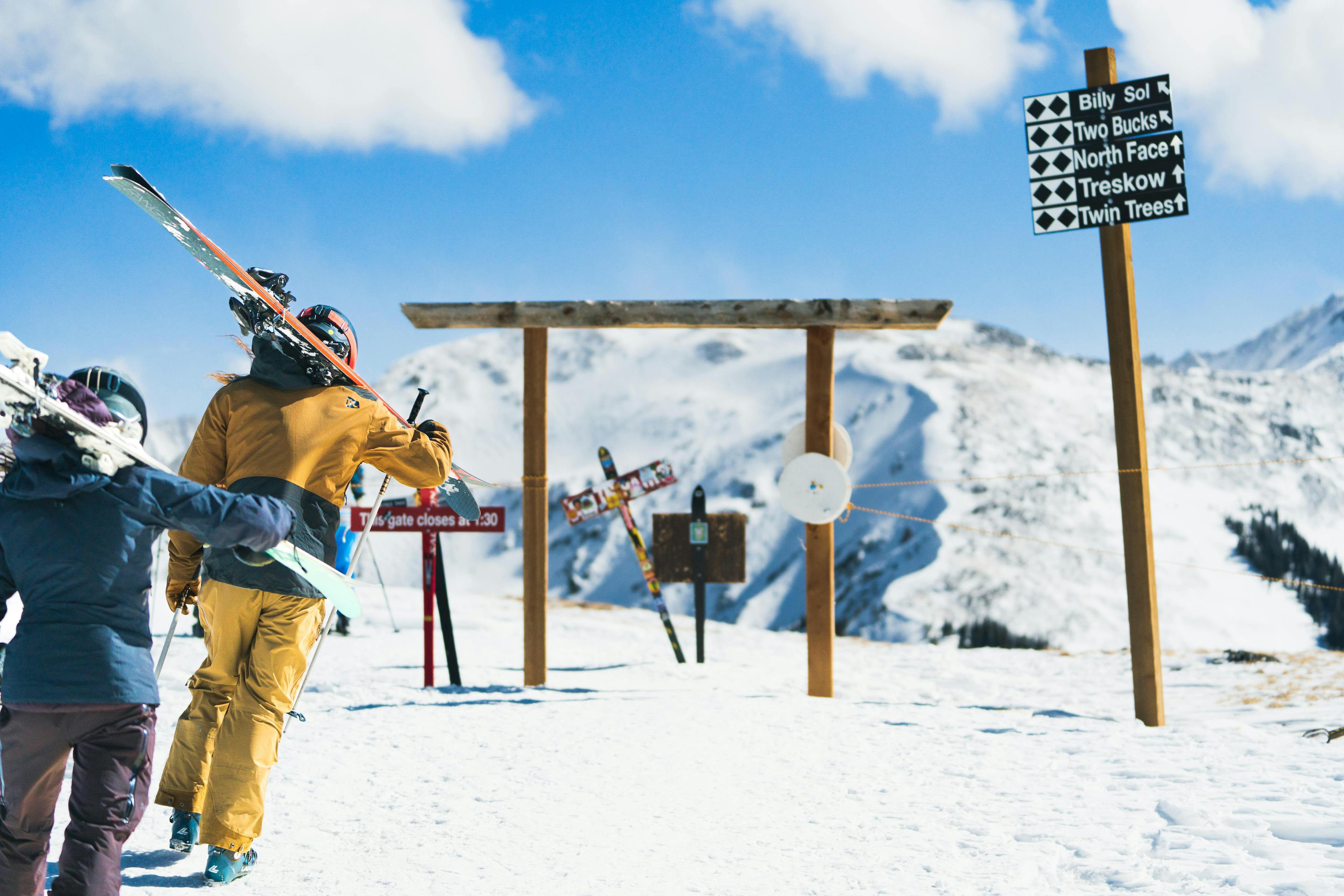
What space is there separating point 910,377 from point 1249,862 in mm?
32689

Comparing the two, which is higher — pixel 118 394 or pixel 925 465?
pixel 925 465

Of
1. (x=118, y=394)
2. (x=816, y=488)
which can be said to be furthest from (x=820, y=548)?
(x=118, y=394)

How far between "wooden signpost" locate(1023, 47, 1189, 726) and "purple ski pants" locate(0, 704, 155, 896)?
534cm

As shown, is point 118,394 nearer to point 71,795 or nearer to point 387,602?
point 71,795

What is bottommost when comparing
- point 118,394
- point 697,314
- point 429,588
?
point 429,588

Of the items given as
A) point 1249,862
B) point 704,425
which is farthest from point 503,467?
point 1249,862

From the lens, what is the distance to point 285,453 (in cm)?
300

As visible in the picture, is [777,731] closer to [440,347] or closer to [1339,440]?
[1339,440]

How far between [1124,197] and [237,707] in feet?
18.4

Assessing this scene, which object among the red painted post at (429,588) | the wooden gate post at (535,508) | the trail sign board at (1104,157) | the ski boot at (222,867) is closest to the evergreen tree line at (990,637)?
the wooden gate post at (535,508)

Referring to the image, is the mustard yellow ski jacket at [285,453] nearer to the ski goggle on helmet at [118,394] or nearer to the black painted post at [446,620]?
the ski goggle on helmet at [118,394]

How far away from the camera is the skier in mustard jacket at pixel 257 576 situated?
2877 mm

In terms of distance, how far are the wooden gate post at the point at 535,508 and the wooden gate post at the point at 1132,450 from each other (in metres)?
3.87

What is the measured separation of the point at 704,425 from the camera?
38.5m
